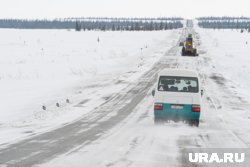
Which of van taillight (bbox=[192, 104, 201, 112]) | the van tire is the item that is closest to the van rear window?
van taillight (bbox=[192, 104, 201, 112])

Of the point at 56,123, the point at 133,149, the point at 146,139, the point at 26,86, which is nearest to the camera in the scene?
the point at 133,149

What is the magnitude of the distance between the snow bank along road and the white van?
15.7 inches

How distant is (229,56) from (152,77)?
20354 millimetres

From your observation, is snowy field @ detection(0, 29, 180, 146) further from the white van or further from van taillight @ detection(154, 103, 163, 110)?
the white van

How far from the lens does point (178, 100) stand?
611 inches

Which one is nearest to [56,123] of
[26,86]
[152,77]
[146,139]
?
[146,139]

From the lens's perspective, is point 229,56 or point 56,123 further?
point 229,56

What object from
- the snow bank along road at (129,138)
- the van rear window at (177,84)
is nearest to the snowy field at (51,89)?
the snow bank along road at (129,138)

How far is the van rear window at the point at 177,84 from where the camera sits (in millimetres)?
15904

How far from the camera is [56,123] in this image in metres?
16.7

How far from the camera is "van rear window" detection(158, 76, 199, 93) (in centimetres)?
1590

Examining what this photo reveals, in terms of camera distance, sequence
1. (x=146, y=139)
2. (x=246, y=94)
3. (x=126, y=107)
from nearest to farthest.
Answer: (x=146, y=139), (x=126, y=107), (x=246, y=94)

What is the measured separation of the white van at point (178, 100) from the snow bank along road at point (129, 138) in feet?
1.31

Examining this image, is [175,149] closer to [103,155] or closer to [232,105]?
[103,155]
